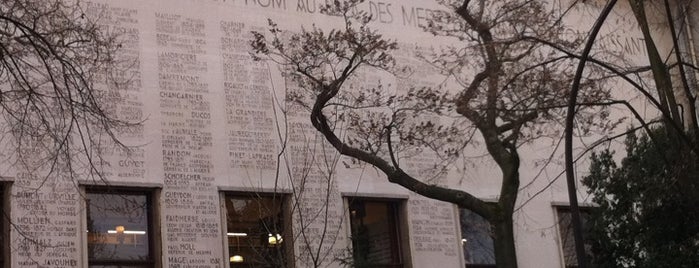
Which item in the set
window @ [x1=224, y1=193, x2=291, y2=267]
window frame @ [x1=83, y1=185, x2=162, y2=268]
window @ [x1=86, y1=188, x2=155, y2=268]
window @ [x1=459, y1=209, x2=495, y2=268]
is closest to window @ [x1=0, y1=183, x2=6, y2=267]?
window frame @ [x1=83, y1=185, x2=162, y2=268]

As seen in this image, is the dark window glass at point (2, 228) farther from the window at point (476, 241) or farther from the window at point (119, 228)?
the window at point (476, 241)

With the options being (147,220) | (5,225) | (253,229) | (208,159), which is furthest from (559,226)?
(5,225)

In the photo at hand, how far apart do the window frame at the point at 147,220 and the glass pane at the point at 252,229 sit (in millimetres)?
1389

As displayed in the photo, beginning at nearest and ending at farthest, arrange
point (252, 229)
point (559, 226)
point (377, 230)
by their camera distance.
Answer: point (252, 229) → point (377, 230) → point (559, 226)

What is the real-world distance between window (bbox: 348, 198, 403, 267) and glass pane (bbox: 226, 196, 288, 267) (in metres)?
1.64

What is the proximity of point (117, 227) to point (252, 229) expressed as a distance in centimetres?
250

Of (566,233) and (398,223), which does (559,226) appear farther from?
(398,223)

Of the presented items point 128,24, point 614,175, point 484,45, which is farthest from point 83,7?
point 614,175

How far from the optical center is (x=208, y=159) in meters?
19.7

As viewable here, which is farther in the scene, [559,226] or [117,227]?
[559,226]

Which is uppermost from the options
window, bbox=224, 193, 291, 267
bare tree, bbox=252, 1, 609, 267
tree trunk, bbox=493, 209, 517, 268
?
bare tree, bbox=252, 1, 609, 267

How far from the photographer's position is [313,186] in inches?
811

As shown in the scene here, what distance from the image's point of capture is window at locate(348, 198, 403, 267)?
837 inches

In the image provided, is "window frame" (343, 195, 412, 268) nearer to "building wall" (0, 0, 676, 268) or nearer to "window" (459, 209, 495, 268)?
"building wall" (0, 0, 676, 268)
